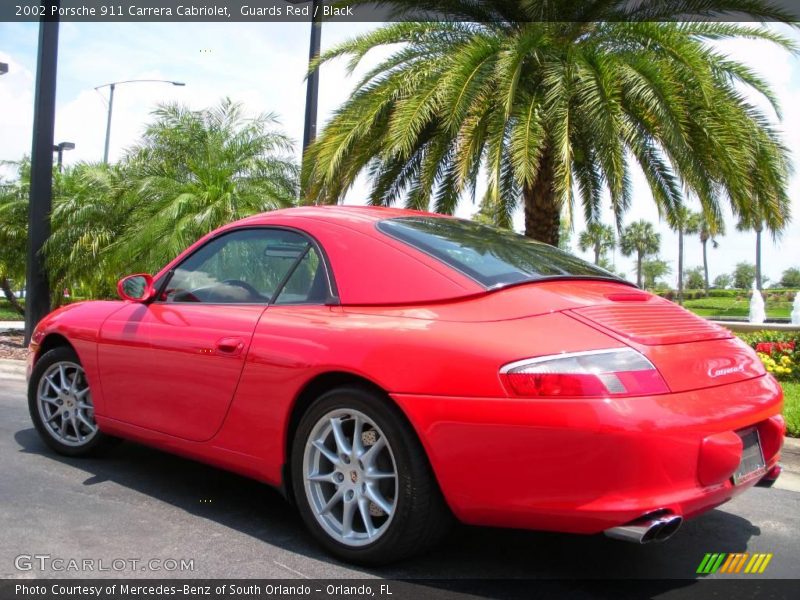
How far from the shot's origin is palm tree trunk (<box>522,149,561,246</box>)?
9641mm

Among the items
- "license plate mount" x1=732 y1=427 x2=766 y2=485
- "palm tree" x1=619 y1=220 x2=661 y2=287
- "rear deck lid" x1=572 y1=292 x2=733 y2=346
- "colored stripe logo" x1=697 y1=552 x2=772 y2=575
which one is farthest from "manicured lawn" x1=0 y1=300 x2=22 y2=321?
"palm tree" x1=619 y1=220 x2=661 y2=287

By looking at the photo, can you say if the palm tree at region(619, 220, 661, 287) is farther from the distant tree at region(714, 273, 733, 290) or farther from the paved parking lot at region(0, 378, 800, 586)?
the paved parking lot at region(0, 378, 800, 586)

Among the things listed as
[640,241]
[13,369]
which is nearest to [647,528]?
[13,369]

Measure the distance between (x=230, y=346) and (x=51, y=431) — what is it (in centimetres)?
188

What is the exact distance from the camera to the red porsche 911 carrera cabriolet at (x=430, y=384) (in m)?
2.57

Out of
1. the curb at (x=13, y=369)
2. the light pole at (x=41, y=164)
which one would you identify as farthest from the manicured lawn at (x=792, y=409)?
the light pole at (x=41, y=164)

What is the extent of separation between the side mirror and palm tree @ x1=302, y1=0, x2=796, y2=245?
4704 mm

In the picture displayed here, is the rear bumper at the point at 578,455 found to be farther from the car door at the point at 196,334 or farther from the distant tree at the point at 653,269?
the distant tree at the point at 653,269

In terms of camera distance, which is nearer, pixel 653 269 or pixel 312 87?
pixel 312 87

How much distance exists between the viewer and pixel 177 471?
4434 mm

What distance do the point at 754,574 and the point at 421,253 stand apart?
74.2 inches

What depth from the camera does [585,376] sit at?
8.48ft

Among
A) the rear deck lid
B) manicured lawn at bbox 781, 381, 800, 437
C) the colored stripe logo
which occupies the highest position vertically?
the rear deck lid

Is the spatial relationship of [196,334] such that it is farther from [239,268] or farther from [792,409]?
[792,409]
